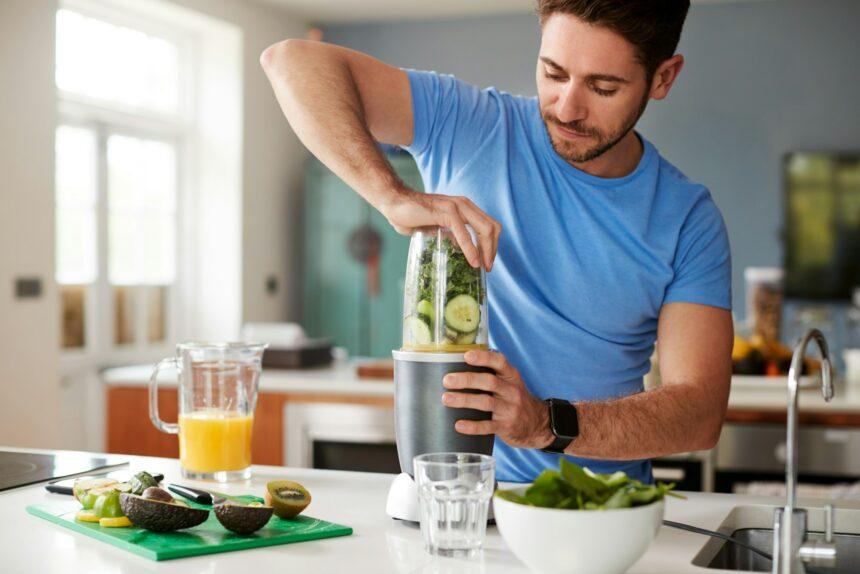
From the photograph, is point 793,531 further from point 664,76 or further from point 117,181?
point 117,181

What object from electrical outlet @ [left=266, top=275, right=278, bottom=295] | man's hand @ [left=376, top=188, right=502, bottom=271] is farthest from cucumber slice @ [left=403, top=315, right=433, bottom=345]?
electrical outlet @ [left=266, top=275, right=278, bottom=295]

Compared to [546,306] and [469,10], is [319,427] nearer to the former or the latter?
[546,306]

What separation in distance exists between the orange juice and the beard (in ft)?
2.28

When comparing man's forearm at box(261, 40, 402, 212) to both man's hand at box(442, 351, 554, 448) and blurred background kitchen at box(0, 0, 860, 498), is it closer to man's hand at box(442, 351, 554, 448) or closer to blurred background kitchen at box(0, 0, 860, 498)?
man's hand at box(442, 351, 554, 448)

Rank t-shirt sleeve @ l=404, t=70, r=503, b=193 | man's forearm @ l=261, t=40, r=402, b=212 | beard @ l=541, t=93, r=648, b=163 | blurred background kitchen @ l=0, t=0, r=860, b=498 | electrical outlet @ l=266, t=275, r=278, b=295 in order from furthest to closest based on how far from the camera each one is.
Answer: electrical outlet @ l=266, t=275, r=278, b=295 → blurred background kitchen @ l=0, t=0, r=860, b=498 → t-shirt sleeve @ l=404, t=70, r=503, b=193 → beard @ l=541, t=93, r=648, b=163 → man's forearm @ l=261, t=40, r=402, b=212

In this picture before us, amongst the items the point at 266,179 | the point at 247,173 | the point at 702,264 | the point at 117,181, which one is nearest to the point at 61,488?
the point at 702,264

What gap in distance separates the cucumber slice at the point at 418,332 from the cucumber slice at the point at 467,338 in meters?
0.04

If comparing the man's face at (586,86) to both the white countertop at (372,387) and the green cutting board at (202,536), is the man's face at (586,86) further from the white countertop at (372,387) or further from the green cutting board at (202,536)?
the white countertop at (372,387)

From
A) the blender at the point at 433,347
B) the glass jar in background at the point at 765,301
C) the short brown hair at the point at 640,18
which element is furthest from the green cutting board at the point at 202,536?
the glass jar in background at the point at 765,301

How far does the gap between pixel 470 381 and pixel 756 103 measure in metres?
5.44

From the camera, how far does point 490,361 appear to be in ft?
4.19

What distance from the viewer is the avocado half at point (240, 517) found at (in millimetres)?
1189

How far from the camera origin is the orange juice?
1574mm

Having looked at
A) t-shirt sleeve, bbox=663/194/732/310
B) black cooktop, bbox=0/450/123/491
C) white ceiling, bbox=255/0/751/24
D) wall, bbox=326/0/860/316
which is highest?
white ceiling, bbox=255/0/751/24
